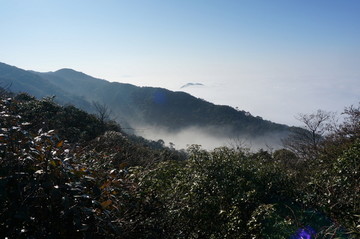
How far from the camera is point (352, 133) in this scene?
13148 mm

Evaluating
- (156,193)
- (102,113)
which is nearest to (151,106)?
(102,113)

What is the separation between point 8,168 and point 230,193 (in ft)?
19.6

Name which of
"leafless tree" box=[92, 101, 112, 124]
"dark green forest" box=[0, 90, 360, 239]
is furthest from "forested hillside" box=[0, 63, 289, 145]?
"dark green forest" box=[0, 90, 360, 239]

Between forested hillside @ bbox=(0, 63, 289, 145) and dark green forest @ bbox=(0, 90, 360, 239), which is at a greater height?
forested hillside @ bbox=(0, 63, 289, 145)

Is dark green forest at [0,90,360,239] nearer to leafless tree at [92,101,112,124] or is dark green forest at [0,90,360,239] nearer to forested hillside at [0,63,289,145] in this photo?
leafless tree at [92,101,112,124]

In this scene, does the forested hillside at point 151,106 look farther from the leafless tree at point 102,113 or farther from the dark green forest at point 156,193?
the dark green forest at point 156,193

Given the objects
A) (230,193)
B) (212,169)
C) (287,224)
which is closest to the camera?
(287,224)

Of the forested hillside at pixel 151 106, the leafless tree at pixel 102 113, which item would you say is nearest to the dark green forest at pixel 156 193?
the leafless tree at pixel 102 113

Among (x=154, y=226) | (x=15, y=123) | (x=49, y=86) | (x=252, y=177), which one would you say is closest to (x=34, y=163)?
(x=15, y=123)

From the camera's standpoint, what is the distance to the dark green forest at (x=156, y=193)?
226 cm

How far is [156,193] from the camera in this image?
4637 millimetres

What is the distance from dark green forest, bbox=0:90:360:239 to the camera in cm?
226

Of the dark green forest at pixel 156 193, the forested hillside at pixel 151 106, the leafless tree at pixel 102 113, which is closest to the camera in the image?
the dark green forest at pixel 156 193

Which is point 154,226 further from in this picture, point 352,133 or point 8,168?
point 352,133
